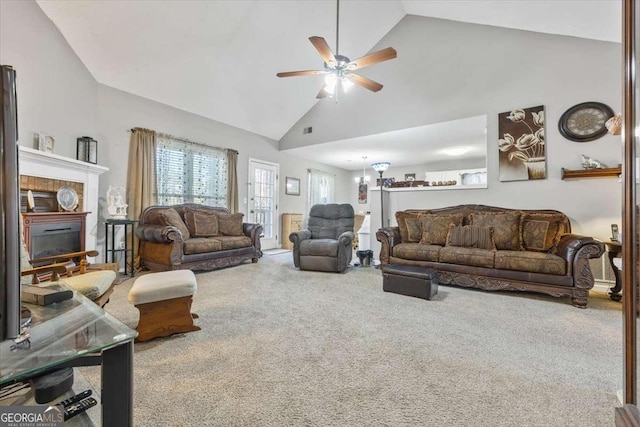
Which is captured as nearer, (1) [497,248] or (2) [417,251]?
(1) [497,248]

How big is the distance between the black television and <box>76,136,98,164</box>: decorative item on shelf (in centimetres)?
343

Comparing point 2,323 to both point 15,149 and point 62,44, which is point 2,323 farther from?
point 62,44

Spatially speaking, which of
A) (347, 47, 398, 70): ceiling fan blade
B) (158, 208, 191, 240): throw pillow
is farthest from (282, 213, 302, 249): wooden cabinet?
(347, 47, 398, 70): ceiling fan blade

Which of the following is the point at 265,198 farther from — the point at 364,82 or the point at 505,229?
the point at 505,229

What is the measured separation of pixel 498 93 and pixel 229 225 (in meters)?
4.81

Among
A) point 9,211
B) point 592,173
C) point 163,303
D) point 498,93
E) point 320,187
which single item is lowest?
point 163,303

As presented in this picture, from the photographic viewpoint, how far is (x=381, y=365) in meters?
1.57

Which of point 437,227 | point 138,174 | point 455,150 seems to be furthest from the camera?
point 455,150

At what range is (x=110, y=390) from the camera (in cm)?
85

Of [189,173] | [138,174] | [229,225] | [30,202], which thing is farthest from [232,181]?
[30,202]

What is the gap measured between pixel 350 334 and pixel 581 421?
1224 mm

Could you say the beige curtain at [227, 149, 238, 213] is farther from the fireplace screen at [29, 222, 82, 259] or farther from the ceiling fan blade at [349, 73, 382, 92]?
the ceiling fan blade at [349, 73, 382, 92]

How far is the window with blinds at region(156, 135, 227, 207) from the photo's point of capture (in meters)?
4.59

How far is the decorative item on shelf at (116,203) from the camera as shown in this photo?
3.78m
